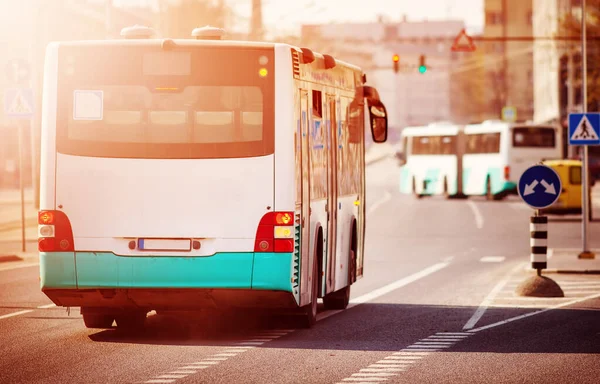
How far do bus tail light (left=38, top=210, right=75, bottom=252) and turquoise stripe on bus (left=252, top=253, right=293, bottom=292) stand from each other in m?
1.76

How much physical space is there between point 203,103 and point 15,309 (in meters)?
5.16

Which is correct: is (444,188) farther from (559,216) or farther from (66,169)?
(66,169)

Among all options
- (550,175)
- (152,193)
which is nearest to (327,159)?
(152,193)

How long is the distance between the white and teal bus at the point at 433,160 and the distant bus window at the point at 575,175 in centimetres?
1482

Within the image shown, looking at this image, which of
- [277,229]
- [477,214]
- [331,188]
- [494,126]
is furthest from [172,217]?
[494,126]

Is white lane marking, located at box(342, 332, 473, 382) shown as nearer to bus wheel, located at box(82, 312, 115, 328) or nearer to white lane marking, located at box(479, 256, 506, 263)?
bus wheel, located at box(82, 312, 115, 328)

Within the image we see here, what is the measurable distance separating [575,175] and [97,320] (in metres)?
37.8

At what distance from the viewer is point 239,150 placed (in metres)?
14.4

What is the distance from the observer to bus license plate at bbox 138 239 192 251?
14.4 m

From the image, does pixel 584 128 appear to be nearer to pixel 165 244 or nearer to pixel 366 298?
pixel 366 298

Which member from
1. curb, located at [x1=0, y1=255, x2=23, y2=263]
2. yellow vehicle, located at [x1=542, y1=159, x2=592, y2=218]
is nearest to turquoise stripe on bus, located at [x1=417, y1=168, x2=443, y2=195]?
yellow vehicle, located at [x1=542, y1=159, x2=592, y2=218]

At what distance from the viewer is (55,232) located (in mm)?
14484

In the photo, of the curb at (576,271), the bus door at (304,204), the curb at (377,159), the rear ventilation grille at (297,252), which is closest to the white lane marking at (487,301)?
the curb at (576,271)

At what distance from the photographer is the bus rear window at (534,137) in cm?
6419
